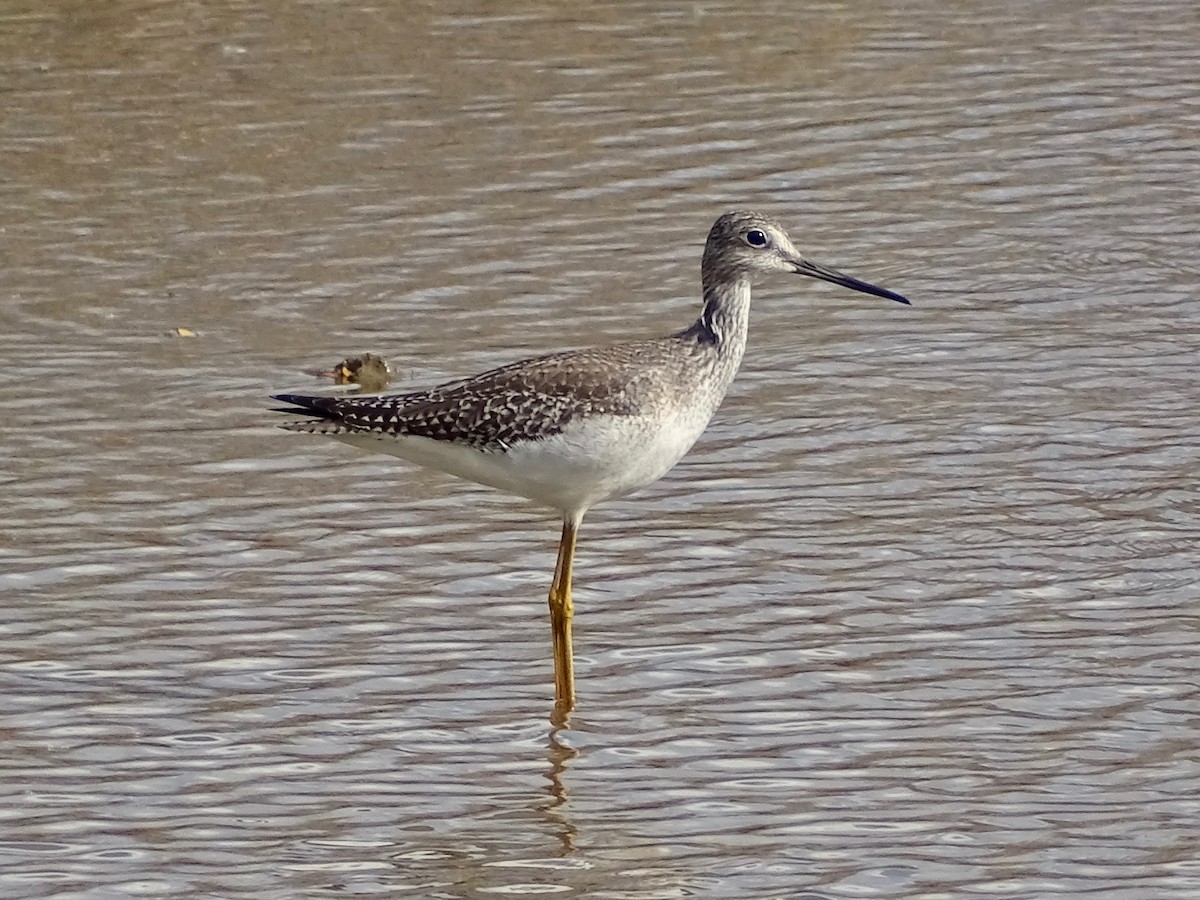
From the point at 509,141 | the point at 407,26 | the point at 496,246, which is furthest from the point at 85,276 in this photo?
the point at 407,26

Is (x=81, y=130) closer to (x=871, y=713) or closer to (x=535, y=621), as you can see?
(x=535, y=621)

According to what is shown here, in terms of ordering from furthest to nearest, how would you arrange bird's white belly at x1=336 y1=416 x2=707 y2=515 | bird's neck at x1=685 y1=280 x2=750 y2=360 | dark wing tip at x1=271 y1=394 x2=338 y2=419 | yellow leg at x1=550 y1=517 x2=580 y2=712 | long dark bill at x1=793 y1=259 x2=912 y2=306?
long dark bill at x1=793 y1=259 x2=912 y2=306 → bird's neck at x1=685 y1=280 x2=750 y2=360 → dark wing tip at x1=271 y1=394 x2=338 y2=419 → bird's white belly at x1=336 y1=416 x2=707 y2=515 → yellow leg at x1=550 y1=517 x2=580 y2=712

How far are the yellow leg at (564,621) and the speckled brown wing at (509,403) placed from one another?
501 millimetres

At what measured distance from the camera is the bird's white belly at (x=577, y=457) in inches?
348

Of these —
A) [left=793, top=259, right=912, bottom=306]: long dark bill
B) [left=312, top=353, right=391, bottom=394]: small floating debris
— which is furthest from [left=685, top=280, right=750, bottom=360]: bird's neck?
[left=312, top=353, right=391, bottom=394]: small floating debris

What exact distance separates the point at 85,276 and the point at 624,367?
5.31 metres

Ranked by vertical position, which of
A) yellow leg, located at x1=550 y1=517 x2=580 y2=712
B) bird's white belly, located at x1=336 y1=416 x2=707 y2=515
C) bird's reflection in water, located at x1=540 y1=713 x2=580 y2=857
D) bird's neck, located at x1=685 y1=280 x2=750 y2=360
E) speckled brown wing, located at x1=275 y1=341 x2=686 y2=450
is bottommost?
bird's reflection in water, located at x1=540 y1=713 x2=580 y2=857

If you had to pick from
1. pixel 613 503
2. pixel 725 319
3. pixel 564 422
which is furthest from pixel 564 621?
pixel 613 503

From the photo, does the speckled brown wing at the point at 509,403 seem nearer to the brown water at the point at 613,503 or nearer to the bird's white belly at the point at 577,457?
the bird's white belly at the point at 577,457

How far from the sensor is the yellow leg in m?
8.70

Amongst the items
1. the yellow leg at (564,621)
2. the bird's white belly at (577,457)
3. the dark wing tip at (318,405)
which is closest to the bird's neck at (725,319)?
the bird's white belly at (577,457)

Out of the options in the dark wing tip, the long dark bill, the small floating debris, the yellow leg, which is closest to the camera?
the yellow leg

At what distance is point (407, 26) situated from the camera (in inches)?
691

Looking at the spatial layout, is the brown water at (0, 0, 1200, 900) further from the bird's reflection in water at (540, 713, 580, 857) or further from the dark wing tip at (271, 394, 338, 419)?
the dark wing tip at (271, 394, 338, 419)
